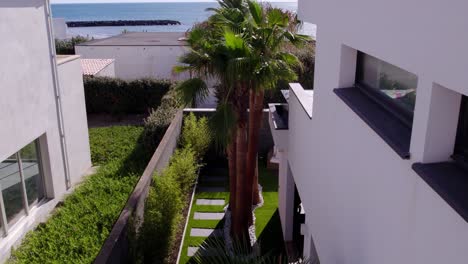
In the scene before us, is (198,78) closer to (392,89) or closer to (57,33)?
(392,89)

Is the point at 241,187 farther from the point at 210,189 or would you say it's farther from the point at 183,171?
the point at 210,189

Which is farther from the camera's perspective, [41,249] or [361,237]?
[41,249]

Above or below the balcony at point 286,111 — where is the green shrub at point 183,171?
below

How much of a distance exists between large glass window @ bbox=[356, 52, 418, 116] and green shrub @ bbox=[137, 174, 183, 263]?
526 centimetres

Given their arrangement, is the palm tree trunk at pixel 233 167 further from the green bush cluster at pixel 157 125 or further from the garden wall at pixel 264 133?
the garden wall at pixel 264 133

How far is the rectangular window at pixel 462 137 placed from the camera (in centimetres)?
270

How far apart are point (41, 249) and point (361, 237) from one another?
7.09m

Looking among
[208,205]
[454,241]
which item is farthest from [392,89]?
[208,205]

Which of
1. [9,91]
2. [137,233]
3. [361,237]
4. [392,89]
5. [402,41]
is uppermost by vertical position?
[402,41]

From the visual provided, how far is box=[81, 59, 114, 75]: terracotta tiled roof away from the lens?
22.7 m

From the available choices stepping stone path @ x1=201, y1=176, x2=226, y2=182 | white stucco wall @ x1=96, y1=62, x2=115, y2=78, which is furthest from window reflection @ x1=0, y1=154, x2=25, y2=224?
white stucco wall @ x1=96, y1=62, x2=115, y2=78

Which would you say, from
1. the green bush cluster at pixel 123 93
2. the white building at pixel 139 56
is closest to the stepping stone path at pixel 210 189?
the green bush cluster at pixel 123 93

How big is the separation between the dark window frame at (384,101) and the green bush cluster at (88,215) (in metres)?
5.93

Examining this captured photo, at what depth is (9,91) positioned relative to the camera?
28.9 feet
